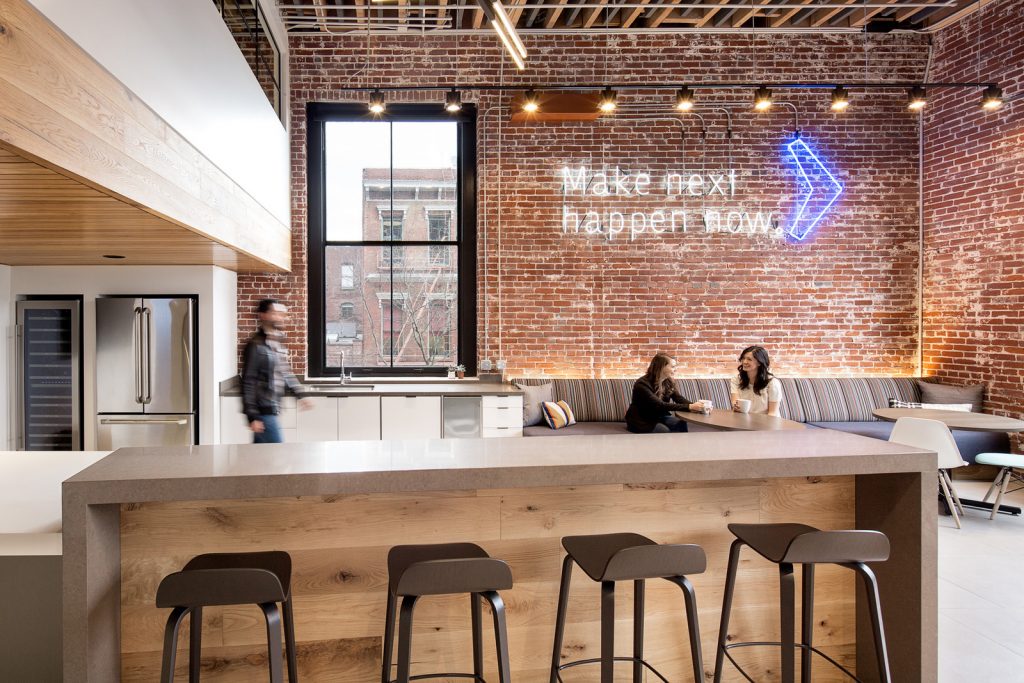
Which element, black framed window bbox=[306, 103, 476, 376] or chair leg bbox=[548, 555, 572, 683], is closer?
chair leg bbox=[548, 555, 572, 683]

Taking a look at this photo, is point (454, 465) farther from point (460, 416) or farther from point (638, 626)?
point (460, 416)

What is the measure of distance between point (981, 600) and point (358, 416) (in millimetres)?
4412

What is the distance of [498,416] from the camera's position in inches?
219

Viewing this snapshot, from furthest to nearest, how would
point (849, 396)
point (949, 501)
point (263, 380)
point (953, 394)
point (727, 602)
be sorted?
point (849, 396) → point (953, 394) → point (949, 501) → point (263, 380) → point (727, 602)

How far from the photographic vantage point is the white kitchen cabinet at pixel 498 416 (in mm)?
5551

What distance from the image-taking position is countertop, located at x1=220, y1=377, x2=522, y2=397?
5480 mm

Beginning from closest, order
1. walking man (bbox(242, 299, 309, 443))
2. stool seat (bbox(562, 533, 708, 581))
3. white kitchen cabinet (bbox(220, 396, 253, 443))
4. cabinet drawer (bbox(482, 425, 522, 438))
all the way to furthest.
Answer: stool seat (bbox(562, 533, 708, 581)) < walking man (bbox(242, 299, 309, 443)) < white kitchen cabinet (bbox(220, 396, 253, 443)) < cabinet drawer (bbox(482, 425, 522, 438))

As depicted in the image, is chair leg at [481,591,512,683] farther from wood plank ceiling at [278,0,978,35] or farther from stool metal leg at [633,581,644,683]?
wood plank ceiling at [278,0,978,35]

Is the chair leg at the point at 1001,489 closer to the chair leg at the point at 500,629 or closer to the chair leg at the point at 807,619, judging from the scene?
the chair leg at the point at 807,619

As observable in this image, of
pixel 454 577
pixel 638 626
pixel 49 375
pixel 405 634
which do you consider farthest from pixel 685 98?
pixel 49 375

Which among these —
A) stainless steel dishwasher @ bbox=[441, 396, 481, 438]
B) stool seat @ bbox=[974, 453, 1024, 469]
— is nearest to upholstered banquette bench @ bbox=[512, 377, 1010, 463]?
stainless steel dishwasher @ bbox=[441, 396, 481, 438]

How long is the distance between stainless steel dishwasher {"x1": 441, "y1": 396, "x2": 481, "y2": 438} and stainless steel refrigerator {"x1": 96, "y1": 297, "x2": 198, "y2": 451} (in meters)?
2.08

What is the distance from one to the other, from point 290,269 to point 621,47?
3.94 meters

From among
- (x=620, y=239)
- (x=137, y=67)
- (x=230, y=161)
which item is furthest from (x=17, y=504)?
(x=620, y=239)
